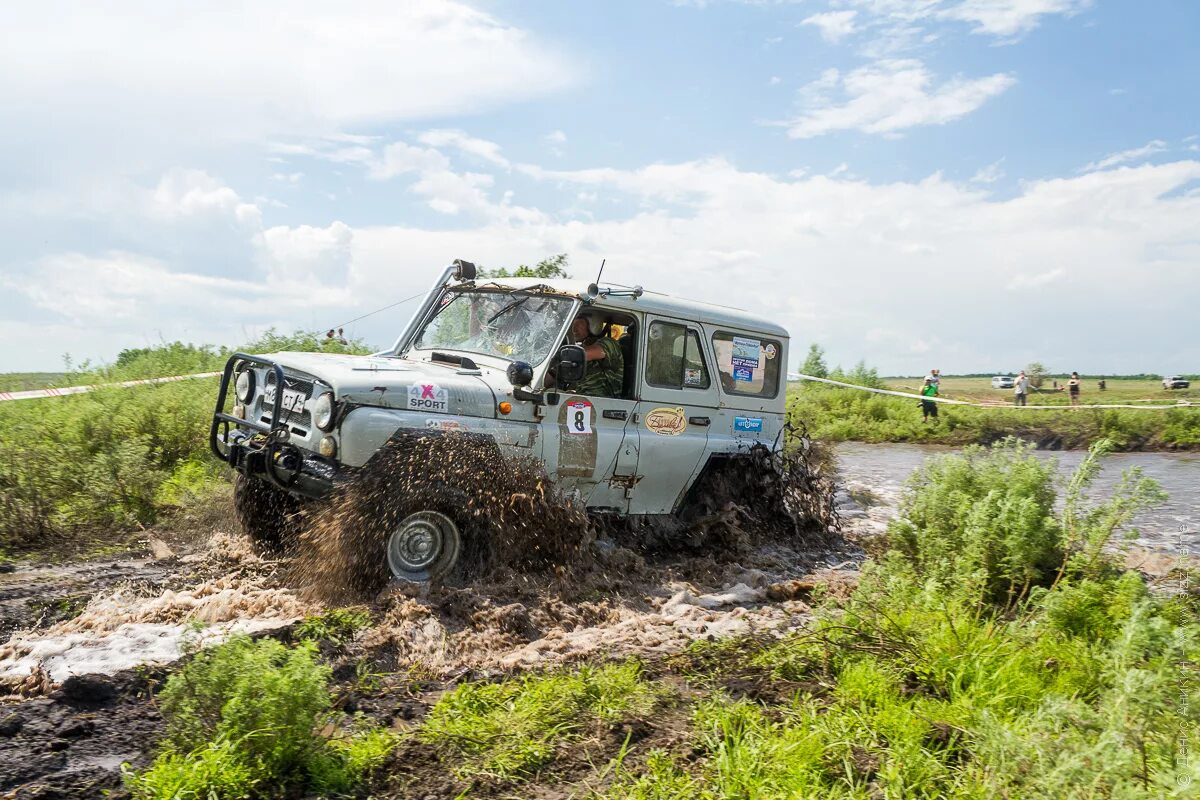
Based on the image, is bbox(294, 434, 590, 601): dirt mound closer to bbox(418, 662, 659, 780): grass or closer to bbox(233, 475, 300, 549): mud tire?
bbox(233, 475, 300, 549): mud tire

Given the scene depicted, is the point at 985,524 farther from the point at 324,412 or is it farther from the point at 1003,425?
the point at 1003,425

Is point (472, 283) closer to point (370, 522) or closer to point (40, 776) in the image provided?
point (370, 522)

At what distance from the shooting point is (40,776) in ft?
11.5

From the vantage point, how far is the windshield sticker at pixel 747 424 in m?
8.30

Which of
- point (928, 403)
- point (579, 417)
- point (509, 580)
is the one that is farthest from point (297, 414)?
point (928, 403)

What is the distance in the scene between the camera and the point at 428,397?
246 inches

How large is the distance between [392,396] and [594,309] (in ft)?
6.18

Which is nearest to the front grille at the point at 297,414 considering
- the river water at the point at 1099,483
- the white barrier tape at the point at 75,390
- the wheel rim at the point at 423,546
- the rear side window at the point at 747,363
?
the wheel rim at the point at 423,546

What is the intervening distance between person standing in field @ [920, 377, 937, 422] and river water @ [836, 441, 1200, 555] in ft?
6.88

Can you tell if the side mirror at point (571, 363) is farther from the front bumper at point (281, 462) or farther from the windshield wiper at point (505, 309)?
the front bumper at point (281, 462)

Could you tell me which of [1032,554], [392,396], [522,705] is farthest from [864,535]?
[522,705]

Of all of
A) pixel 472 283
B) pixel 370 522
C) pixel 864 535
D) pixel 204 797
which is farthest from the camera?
pixel 864 535

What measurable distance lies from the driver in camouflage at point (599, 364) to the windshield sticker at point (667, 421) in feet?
1.25

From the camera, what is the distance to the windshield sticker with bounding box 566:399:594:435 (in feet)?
23.0
